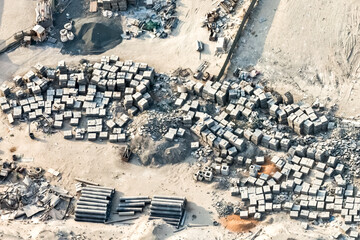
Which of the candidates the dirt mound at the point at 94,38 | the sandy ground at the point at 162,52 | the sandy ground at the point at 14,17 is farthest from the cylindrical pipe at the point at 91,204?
the sandy ground at the point at 14,17

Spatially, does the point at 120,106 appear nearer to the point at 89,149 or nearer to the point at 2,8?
the point at 89,149

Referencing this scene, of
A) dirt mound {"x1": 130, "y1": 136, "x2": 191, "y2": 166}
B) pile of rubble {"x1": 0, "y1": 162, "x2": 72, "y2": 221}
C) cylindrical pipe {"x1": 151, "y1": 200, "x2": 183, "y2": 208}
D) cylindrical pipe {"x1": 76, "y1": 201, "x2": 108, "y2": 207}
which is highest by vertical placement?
dirt mound {"x1": 130, "y1": 136, "x2": 191, "y2": 166}

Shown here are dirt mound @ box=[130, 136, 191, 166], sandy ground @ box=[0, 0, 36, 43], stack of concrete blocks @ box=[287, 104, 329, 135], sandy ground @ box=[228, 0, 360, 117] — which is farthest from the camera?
sandy ground @ box=[0, 0, 36, 43]

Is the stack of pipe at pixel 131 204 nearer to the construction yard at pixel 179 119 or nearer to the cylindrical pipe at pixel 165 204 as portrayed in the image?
the construction yard at pixel 179 119

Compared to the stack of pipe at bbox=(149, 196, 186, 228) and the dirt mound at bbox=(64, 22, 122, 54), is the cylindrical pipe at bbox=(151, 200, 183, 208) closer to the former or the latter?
the stack of pipe at bbox=(149, 196, 186, 228)

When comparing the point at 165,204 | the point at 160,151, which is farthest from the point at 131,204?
the point at 160,151

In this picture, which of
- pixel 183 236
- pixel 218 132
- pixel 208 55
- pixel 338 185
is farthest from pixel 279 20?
pixel 183 236

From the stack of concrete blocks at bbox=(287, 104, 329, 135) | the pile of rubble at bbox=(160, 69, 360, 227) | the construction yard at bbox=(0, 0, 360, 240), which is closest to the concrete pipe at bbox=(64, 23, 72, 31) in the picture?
the construction yard at bbox=(0, 0, 360, 240)
